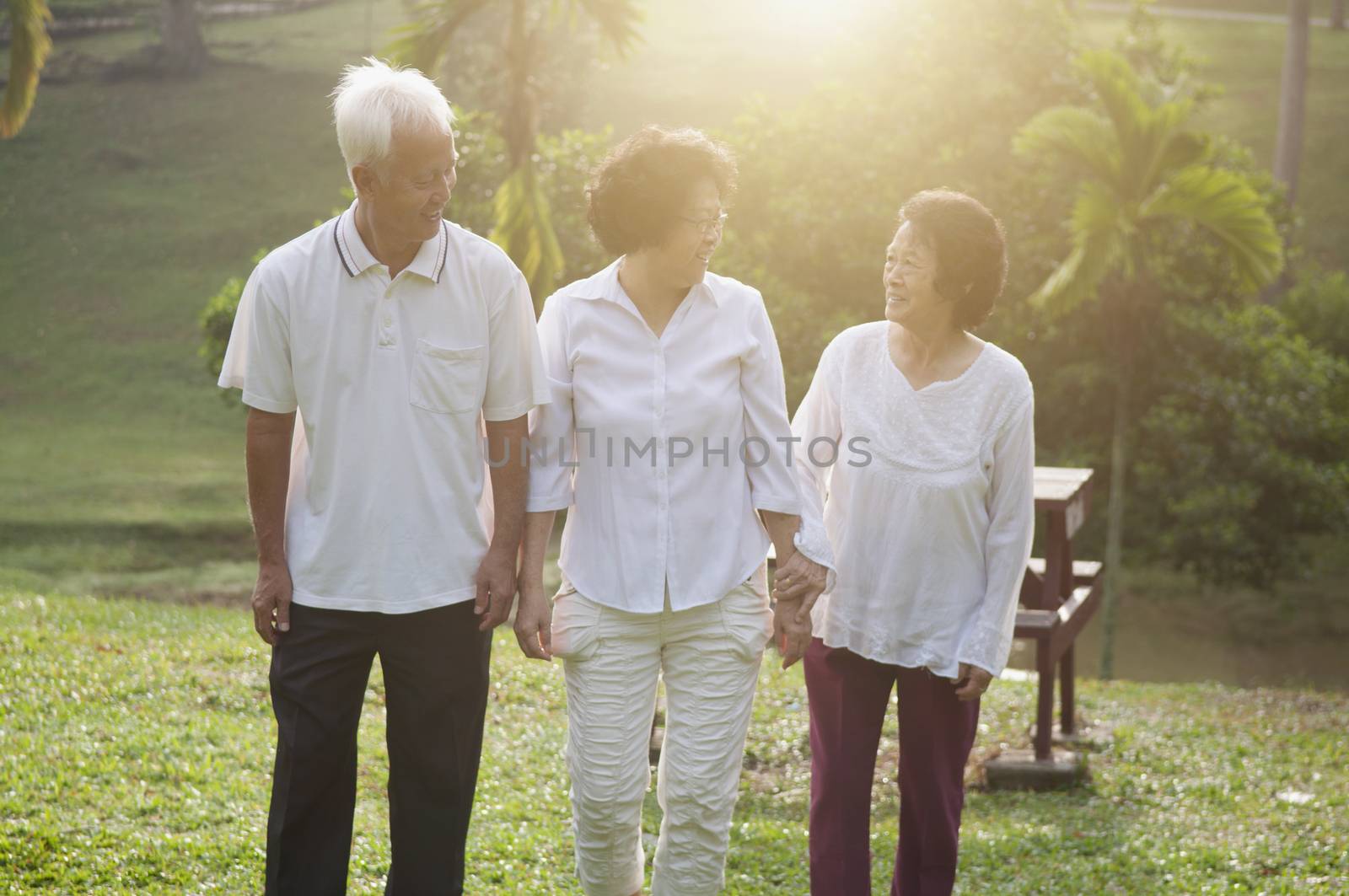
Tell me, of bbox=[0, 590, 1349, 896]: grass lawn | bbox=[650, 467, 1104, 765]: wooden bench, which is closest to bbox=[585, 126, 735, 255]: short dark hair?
bbox=[0, 590, 1349, 896]: grass lawn

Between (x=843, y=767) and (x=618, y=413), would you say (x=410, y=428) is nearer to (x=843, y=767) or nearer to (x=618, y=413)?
(x=618, y=413)

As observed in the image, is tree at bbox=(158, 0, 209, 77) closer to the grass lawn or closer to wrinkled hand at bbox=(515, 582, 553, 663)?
the grass lawn

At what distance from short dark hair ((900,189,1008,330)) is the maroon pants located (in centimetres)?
88

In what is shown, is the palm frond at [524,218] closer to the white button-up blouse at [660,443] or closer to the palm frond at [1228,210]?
the white button-up blouse at [660,443]

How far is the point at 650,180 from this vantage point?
285 centimetres

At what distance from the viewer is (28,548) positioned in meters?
13.6

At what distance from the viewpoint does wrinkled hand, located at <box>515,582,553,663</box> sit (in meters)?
2.86

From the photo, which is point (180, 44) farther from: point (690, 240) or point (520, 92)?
point (690, 240)

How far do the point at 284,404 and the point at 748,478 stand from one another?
100cm

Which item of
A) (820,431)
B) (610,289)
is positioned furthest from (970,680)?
(610,289)

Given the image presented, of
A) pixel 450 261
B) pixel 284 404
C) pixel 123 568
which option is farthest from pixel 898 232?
pixel 123 568

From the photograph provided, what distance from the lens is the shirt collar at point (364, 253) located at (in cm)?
264

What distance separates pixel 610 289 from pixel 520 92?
4550 mm

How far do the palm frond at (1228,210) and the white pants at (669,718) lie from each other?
8.13 metres
